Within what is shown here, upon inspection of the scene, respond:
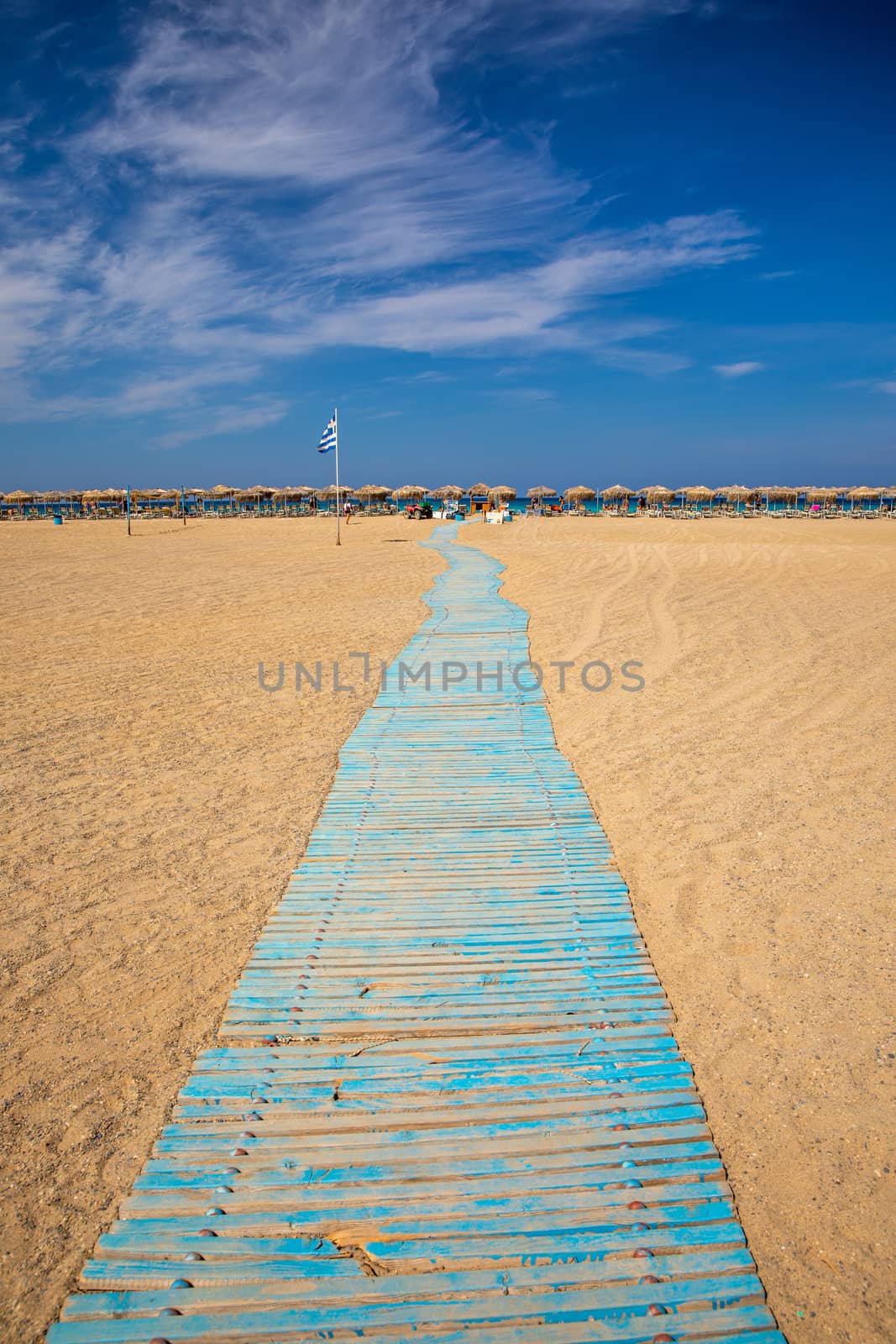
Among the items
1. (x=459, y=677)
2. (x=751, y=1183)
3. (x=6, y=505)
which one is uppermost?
(x=6, y=505)

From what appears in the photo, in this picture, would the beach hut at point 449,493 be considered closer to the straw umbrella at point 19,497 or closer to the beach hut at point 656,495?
the beach hut at point 656,495

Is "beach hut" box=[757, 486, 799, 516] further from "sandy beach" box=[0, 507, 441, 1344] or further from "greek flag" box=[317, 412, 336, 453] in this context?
"sandy beach" box=[0, 507, 441, 1344]

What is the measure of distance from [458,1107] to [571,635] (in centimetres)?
696

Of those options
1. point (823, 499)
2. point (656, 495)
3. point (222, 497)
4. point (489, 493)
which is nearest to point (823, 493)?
point (823, 499)

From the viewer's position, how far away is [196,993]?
268 centimetres

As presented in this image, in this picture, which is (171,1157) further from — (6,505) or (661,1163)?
(6,505)

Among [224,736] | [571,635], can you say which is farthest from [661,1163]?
[571,635]

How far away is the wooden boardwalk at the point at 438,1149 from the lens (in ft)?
5.39

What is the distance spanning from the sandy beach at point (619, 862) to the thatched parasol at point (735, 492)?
36.8 metres

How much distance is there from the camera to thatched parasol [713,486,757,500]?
43.5 m

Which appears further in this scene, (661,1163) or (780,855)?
(780,855)

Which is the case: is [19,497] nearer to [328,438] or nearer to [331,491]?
[331,491]

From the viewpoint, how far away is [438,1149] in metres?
1.98

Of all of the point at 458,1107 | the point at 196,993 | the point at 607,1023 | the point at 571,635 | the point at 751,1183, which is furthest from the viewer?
the point at 571,635
